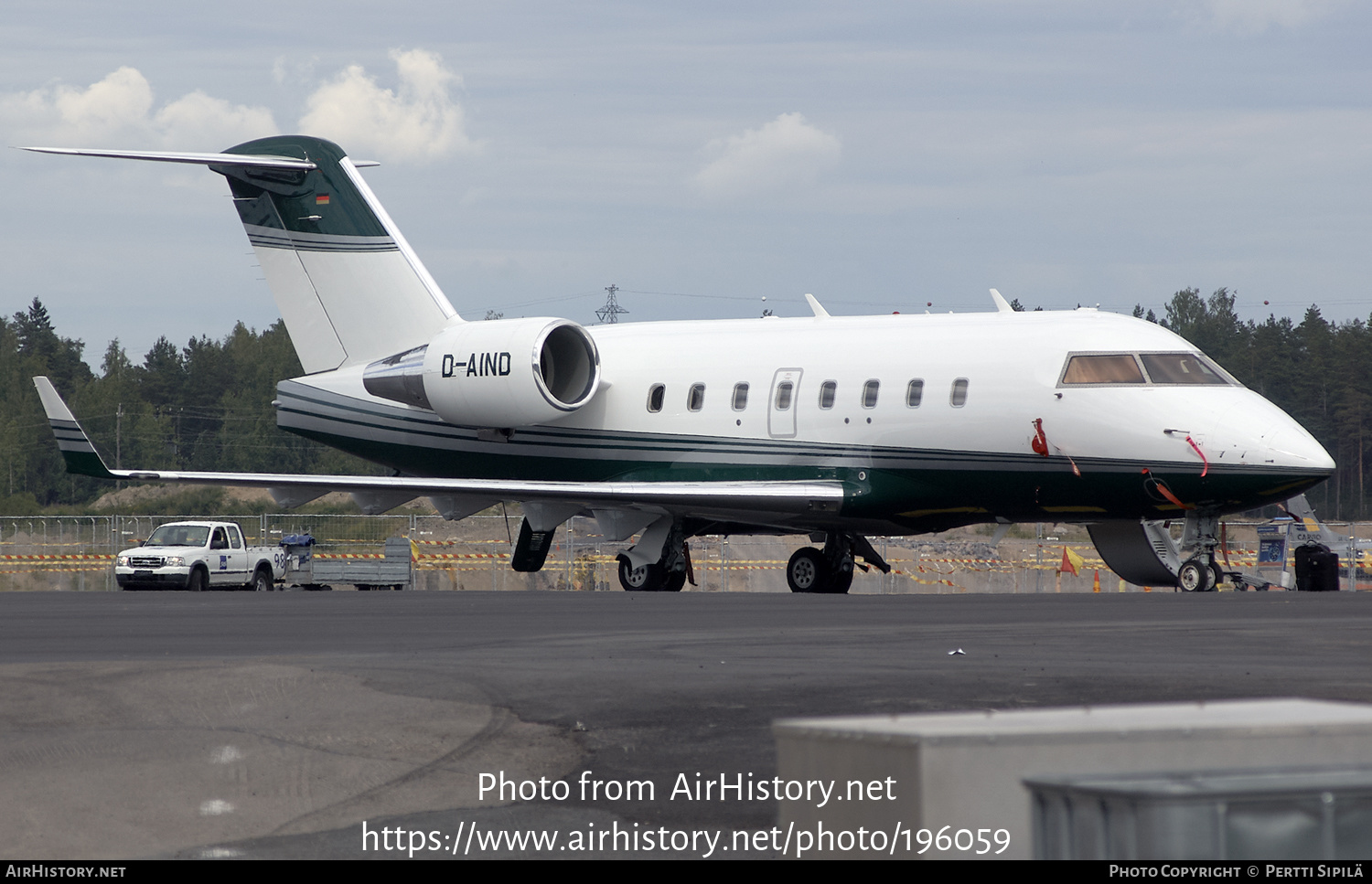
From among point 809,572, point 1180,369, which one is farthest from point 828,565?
point 1180,369

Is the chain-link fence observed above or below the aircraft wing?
below

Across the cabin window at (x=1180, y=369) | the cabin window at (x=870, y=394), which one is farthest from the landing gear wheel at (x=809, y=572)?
the cabin window at (x=1180, y=369)

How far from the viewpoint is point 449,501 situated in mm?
24516

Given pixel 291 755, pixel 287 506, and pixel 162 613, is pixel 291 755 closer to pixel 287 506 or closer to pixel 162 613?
pixel 162 613

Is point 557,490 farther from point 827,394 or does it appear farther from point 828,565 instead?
point 828,565

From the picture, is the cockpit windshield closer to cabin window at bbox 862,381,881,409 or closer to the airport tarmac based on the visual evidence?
cabin window at bbox 862,381,881,409

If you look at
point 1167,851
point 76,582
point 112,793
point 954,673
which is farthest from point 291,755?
point 76,582

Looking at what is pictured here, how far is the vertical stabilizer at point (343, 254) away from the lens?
27006 mm

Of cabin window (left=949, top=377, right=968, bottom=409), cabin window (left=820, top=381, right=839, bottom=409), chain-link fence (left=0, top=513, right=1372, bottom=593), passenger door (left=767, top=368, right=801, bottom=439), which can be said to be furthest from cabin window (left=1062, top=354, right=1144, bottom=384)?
chain-link fence (left=0, top=513, right=1372, bottom=593)

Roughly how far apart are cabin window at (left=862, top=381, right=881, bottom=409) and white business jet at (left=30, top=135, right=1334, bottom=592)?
0.05m

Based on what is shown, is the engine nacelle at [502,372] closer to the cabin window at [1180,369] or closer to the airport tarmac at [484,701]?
the cabin window at [1180,369]

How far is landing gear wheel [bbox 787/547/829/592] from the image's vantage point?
24875 mm

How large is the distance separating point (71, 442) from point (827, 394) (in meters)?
10.7

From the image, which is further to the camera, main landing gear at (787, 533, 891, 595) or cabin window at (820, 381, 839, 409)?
main landing gear at (787, 533, 891, 595)
